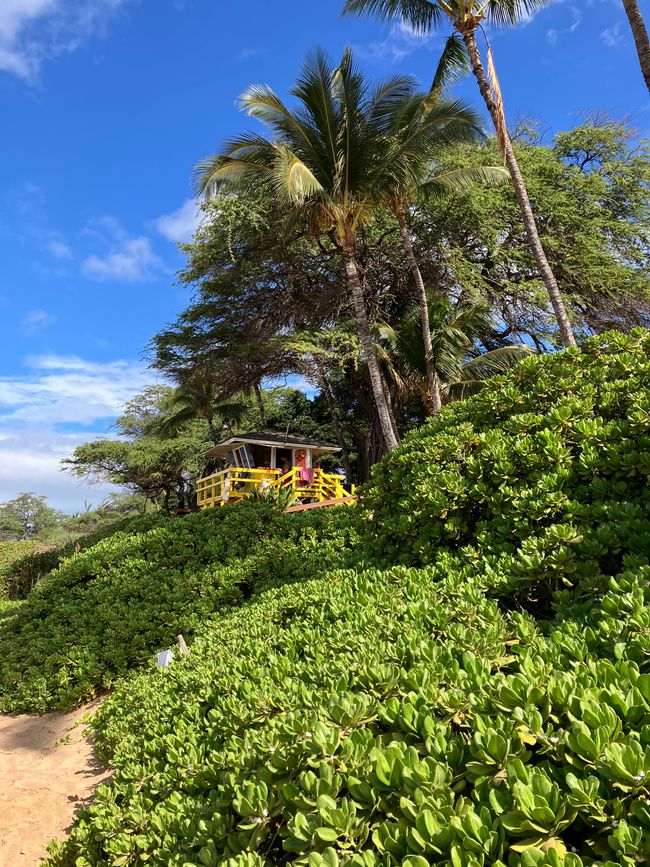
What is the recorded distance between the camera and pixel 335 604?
3.53 m

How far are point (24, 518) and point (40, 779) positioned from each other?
54833 millimetres

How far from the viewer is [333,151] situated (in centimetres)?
1107

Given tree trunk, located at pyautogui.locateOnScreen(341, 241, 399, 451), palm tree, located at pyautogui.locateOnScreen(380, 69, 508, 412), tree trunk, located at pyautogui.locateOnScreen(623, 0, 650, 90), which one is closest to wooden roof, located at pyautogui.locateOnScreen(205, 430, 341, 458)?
tree trunk, located at pyautogui.locateOnScreen(341, 241, 399, 451)

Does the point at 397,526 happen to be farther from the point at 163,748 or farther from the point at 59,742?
the point at 59,742

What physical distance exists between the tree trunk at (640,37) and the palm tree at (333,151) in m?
5.13

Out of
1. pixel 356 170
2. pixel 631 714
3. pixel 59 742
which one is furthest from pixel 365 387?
pixel 631 714

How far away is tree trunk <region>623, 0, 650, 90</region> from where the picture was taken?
6562 millimetres

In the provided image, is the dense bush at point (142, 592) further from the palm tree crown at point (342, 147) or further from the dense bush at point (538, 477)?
the palm tree crown at point (342, 147)

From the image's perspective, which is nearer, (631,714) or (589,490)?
(631,714)

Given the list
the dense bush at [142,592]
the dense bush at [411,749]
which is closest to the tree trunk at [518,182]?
the dense bush at [142,592]

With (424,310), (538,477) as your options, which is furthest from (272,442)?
(538,477)

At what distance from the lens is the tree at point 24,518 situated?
5052 cm

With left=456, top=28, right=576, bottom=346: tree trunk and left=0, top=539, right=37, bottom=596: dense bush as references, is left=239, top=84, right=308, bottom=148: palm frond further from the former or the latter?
left=0, top=539, right=37, bottom=596: dense bush

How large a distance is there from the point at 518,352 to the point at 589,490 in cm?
1229
